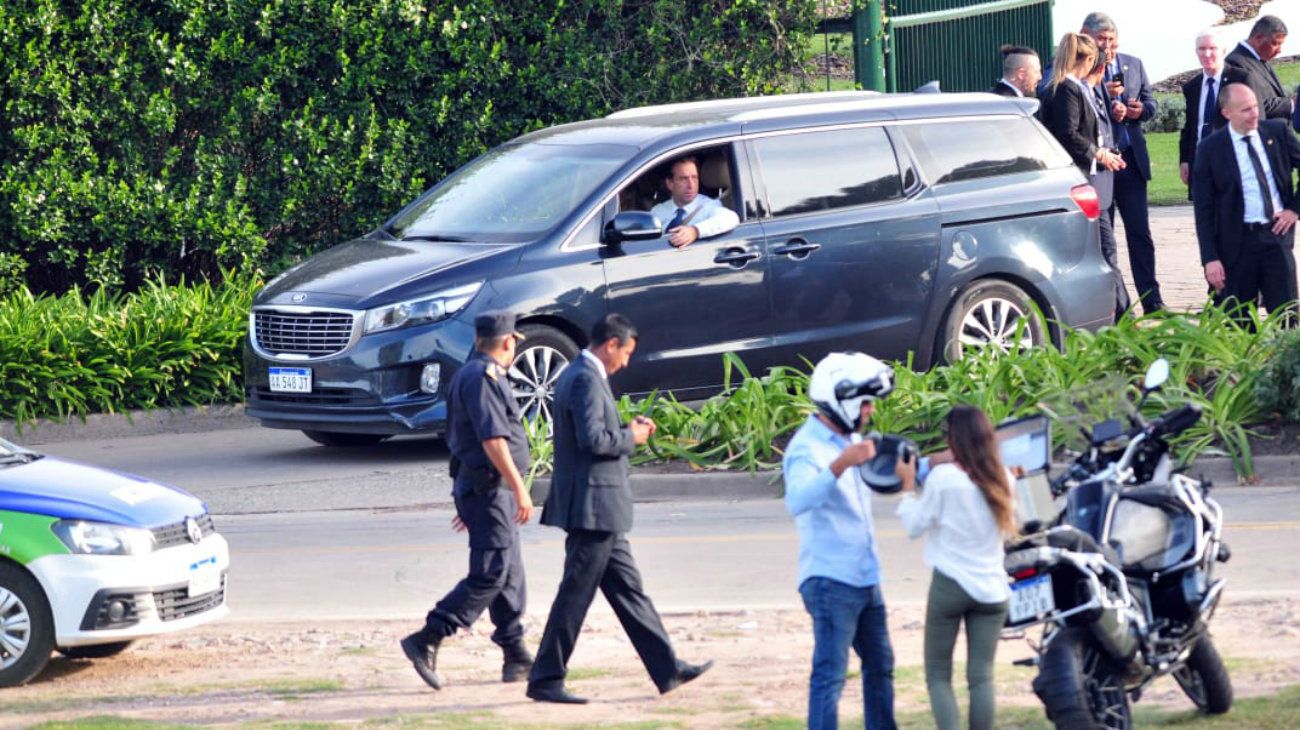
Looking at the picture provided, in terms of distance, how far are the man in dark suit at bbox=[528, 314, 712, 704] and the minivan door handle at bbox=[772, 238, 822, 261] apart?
16.2ft

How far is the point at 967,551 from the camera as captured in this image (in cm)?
659

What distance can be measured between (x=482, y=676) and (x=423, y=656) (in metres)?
0.48

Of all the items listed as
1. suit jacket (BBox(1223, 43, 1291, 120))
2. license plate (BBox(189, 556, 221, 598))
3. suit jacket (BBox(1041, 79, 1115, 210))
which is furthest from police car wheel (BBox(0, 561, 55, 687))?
suit jacket (BBox(1223, 43, 1291, 120))

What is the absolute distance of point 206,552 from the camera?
895 centimetres

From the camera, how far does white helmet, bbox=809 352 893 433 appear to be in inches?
263

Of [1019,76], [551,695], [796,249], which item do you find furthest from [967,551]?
[1019,76]

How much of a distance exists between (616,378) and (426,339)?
46.4 inches

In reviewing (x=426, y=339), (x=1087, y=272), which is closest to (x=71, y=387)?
(x=426, y=339)

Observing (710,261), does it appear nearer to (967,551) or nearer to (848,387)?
(848,387)

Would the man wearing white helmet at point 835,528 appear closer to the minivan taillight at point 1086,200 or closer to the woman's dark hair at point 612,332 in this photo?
the woman's dark hair at point 612,332

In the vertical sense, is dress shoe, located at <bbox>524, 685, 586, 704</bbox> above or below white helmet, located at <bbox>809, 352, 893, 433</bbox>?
below

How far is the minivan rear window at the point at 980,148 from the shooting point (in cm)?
1349

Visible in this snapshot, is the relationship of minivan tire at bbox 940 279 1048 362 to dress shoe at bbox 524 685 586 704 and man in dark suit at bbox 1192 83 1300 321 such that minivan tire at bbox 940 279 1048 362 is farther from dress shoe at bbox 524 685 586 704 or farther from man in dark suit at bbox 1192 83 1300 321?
dress shoe at bbox 524 685 586 704

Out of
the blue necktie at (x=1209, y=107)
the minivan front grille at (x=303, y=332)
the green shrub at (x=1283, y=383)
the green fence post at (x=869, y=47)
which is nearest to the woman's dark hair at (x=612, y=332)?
the minivan front grille at (x=303, y=332)
